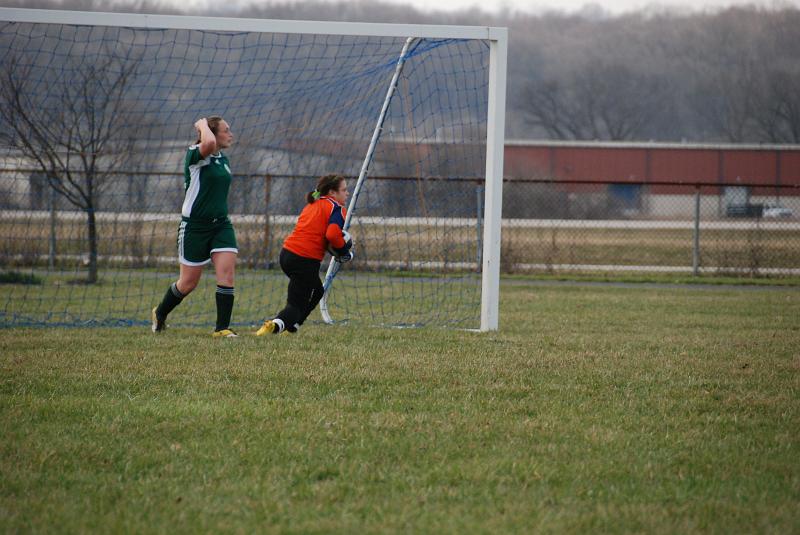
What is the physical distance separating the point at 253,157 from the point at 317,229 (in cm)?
780

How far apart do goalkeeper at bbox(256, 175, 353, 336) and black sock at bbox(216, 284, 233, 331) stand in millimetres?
314

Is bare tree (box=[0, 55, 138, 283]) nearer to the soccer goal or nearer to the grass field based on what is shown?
the soccer goal

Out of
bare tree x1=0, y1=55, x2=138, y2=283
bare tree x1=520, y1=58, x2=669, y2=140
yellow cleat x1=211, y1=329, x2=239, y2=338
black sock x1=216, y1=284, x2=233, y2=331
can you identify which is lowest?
yellow cleat x1=211, y1=329, x2=239, y2=338

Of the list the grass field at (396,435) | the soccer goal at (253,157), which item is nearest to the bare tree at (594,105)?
the soccer goal at (253,157)

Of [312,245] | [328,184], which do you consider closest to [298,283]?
[312,245]

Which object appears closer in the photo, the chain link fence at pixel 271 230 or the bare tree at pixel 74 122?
the bare tree at pixel 74 122

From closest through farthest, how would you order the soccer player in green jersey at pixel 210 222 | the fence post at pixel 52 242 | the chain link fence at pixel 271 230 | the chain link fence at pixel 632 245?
the soccer player in green jersey at pixel 210 222 < the chain link fence at pixel 271 230 < the fence post at pixel 52 242 < the chain link fence at pixel 632 245

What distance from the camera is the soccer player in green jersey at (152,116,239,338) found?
766 centimetres

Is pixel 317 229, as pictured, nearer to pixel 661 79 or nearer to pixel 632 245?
pixel 632 245

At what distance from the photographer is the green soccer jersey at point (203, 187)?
7.67 metres

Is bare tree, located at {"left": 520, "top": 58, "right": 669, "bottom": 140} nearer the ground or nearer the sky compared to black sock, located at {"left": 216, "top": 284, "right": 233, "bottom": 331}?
nearer the sky

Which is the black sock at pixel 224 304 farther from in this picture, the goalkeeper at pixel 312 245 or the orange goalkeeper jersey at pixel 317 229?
the orange goalkeeper jersey at pixel 317 229

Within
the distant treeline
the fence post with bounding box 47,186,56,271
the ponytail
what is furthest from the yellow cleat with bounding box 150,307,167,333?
the distant treeline

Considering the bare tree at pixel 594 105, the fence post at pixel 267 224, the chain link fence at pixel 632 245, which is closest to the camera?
the fence post at pixel 267 224
